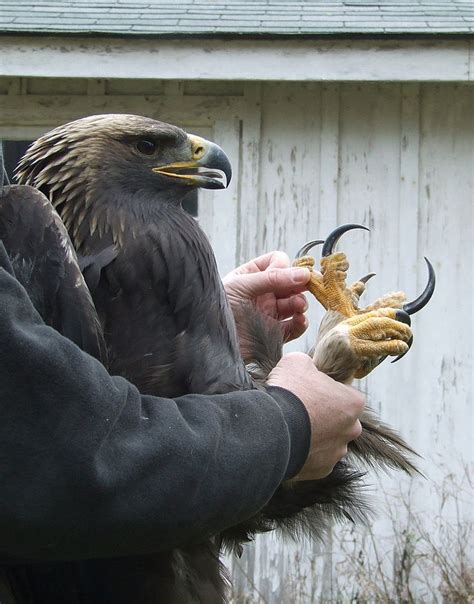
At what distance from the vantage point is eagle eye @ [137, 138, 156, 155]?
315 cm

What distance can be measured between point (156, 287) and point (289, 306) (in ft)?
2.52

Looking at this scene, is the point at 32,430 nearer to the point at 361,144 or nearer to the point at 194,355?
the point at 194,355

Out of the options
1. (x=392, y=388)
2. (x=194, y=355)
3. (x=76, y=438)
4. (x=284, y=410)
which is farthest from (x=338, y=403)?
(x=392, y=388)

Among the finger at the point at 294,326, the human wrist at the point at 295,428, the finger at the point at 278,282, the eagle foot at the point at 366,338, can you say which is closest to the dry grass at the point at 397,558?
the finger at the point at 294,326

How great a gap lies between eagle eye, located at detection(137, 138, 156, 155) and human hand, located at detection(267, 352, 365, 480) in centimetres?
97

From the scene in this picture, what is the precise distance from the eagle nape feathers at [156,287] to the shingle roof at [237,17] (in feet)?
12.0

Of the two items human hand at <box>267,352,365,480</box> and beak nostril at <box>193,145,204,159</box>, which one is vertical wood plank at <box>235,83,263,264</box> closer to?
beak nostril at <box>193,145,204,159</box>

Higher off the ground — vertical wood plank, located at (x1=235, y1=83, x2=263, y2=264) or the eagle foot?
vertical wood plank, located at (x1=235, y1=83, x2=263, y2=264)

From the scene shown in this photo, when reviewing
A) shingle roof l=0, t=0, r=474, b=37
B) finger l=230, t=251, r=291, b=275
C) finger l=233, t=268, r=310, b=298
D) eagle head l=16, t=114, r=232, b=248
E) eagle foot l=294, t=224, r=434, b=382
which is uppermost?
shingle roof l=0, t=0, r=474, b=37

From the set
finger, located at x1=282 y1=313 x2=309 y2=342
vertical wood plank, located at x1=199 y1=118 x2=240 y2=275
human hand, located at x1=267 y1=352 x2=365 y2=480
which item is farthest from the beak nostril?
vertical wood plank, located at x1=199 y1=118 x2=240 y2=275

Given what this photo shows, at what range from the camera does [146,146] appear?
3.16m

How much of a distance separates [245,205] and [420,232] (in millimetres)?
1150

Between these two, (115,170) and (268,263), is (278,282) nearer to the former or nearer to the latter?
(268,263)

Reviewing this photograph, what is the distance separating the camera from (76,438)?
170cm
